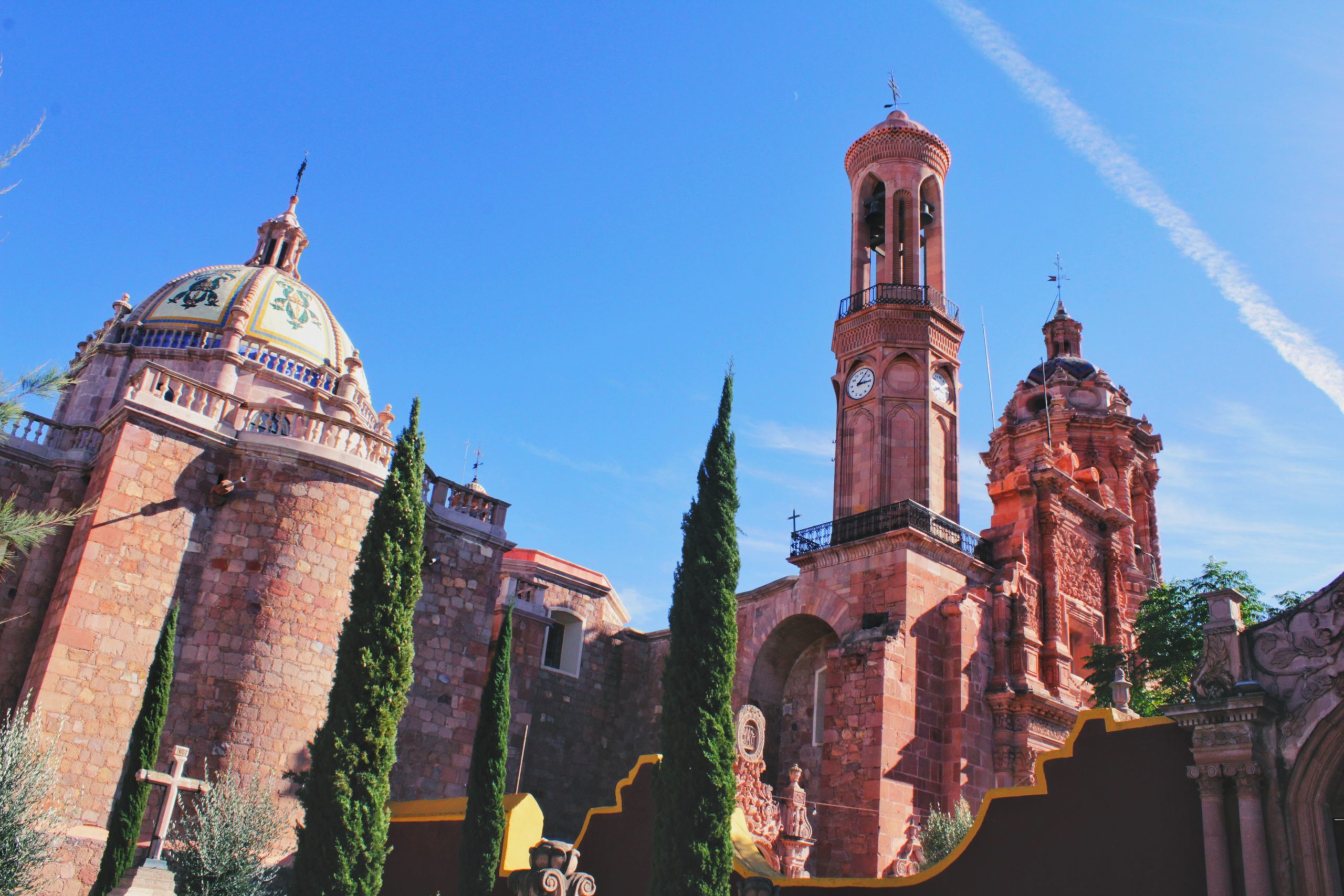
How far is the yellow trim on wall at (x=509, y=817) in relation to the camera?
14648 mm

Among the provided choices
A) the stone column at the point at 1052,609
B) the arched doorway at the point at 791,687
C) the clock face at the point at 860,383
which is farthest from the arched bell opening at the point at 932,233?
the arched doorway at the point at 791,687

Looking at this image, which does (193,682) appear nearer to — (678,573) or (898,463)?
(678,573)

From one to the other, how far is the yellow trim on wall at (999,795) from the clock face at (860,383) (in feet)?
49.1

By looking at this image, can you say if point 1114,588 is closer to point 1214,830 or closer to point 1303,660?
point 1303,660

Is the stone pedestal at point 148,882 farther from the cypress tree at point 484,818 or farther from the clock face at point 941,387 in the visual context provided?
the clock face at point 941,387

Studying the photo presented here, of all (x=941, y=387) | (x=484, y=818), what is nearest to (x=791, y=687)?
(x=941, y=387)

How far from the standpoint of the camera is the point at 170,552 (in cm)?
1673

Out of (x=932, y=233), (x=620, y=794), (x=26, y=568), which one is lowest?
(x=620, y=794)

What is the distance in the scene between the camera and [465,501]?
20.6 meters

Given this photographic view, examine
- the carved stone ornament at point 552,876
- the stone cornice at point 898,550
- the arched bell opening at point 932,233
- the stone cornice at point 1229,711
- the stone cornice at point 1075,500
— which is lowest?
the carved stone ornament at point 552,876

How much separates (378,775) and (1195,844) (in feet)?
30.5

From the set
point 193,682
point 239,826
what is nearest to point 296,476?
point 193,682

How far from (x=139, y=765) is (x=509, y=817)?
5489 mm

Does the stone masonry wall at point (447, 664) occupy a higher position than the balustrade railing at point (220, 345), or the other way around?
the balustrade railing at point (220, 345)
